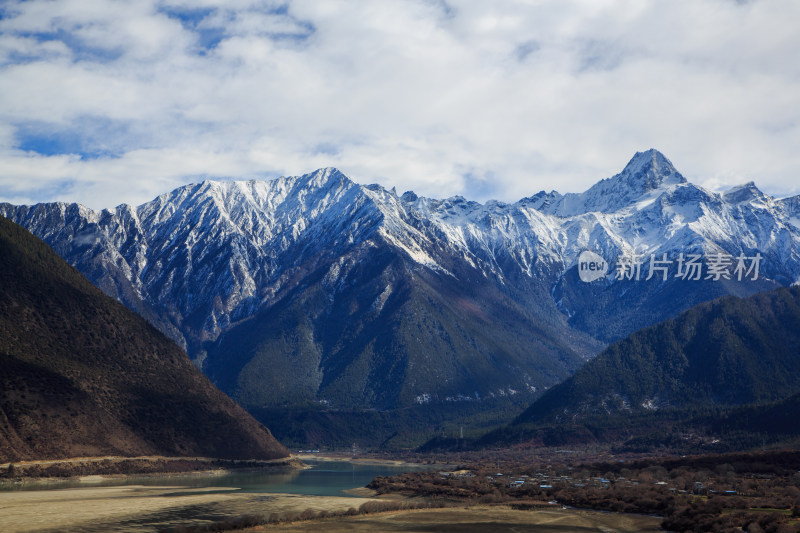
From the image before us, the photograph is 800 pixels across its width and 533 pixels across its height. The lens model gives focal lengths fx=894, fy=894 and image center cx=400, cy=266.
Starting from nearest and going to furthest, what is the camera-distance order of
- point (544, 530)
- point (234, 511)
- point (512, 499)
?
point (544, 530)
point (234, 511)
point (512, 499)

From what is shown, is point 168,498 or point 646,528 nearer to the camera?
point 646,528

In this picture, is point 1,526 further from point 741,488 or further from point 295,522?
point 741,488

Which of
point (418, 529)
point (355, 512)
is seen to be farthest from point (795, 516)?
point (355, 512)

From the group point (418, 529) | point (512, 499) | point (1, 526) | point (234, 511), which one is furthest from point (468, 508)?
point (1, 526)

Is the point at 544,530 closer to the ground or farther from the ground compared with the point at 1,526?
closer to the ground

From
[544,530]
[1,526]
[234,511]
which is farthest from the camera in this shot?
[234,511]

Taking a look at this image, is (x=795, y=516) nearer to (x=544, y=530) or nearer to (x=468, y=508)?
(x=544, y=530)

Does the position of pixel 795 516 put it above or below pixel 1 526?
below

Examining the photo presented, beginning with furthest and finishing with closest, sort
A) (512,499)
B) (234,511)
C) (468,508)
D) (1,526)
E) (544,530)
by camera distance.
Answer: (512,499) → (468,508) → (234,511) → (544,530) → (1,526)

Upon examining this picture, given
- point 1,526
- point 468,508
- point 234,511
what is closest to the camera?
point 1,526
